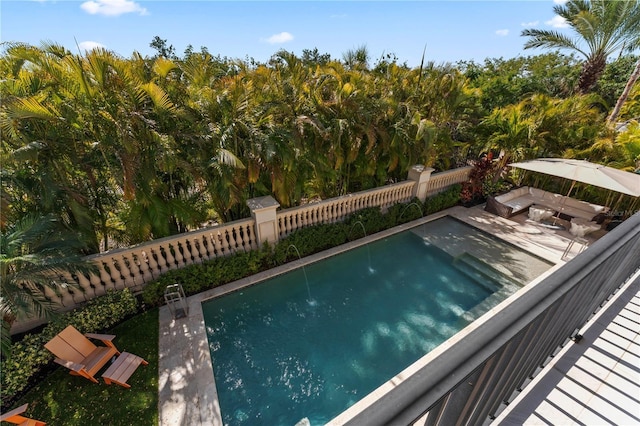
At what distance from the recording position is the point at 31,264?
441 centimetres

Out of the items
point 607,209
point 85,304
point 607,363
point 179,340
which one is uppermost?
point 607,363

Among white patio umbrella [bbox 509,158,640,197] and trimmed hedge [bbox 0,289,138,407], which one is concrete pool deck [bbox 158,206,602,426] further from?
white patio umbrella [bbox 509,158,640,197]

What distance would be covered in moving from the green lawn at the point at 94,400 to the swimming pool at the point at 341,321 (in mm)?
1062

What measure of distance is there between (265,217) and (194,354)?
129 inches

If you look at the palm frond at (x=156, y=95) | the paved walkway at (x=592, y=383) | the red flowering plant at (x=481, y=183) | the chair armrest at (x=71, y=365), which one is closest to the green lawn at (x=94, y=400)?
the chair armrest at (x=71, y=365)

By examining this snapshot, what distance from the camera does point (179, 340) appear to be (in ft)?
18.2

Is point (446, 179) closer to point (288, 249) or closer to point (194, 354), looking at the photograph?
point (288, 249)

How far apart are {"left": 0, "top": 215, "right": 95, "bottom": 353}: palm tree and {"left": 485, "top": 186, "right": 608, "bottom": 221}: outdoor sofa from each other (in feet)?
39.8

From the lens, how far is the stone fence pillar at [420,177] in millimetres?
9789

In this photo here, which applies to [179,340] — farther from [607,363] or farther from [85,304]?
[607,363]

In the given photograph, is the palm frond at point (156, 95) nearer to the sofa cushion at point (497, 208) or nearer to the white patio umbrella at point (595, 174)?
the sofa cushion at point (497, 208)

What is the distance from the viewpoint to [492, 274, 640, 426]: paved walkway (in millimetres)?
2387

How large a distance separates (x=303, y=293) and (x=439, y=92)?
29.1 feet

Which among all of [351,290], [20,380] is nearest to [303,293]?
[351,290]
